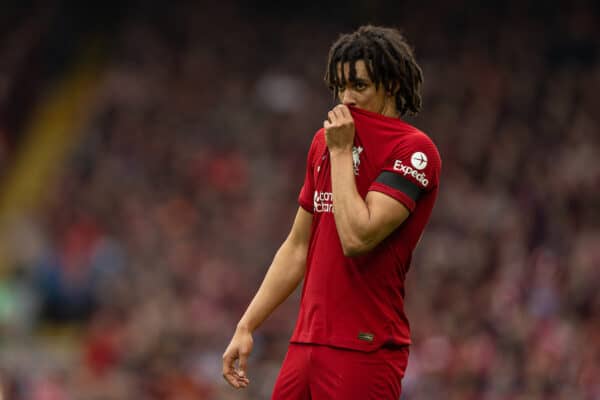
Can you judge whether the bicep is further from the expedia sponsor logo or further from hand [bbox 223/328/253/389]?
hand [bbox 223/328/253/389]

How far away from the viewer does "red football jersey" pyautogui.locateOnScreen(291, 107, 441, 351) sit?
352 cm

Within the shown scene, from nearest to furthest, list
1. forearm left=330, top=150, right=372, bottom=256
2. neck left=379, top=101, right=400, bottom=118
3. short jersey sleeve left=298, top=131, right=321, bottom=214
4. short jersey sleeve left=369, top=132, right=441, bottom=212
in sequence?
forearm left=330, top=150, right=372, bottom=256
short jersey sleeve left=369, top=132, right=441, bottom=212
neck left=379, top=101, right=400, bottom=118
short jersey sleeve left=298, top=131, right=321, bottom=214

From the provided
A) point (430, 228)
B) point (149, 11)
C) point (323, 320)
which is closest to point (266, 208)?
point (430, 228)

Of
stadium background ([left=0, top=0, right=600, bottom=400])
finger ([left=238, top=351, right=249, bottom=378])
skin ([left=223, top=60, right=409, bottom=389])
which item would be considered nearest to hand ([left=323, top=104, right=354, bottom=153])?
skin ([left=223, top=60, right=409, bottom=389])

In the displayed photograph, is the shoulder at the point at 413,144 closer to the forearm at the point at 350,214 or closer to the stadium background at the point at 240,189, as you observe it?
the forearm at the point at 350,214

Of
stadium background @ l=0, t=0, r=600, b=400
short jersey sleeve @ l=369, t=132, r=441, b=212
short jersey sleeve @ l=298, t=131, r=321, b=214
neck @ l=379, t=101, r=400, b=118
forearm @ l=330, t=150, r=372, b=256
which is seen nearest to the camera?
forearm @ l=330, t=150, r=372, b=256

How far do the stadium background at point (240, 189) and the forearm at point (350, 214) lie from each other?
5.44 m

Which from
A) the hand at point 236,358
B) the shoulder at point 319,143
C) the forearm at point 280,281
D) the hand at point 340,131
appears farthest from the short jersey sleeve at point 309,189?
the hand at point 236,358

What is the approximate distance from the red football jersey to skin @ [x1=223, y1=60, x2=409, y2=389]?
0.18 ft

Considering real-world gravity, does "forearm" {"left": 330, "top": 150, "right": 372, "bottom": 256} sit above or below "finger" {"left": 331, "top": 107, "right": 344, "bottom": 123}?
below

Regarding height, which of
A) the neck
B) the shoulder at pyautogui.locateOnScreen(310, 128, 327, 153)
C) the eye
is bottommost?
the shoulder at pyautogui.locateOnScreen(310, 128, 327, 153)

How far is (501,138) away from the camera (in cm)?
1314

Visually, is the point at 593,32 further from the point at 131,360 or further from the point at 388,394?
A: the point at 388,394

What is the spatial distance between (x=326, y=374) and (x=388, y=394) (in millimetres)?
196
